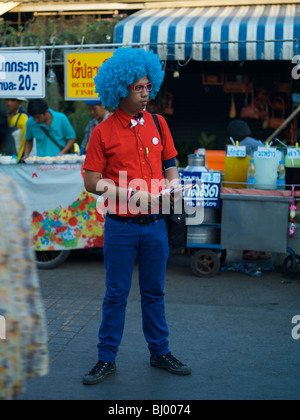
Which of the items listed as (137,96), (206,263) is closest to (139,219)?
(137,96)

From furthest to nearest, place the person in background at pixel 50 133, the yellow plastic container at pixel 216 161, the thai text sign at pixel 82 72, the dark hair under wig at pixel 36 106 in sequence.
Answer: the yellow plastic container at pixel 216 161 → the person in background at pixel 50 133 → the dark hair under wig at pixel 36 106 → the thai text sign at pixel 82 72

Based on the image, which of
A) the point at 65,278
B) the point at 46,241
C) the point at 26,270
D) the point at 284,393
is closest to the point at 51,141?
the point at 46,241

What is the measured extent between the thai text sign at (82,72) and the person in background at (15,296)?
18.0 ft

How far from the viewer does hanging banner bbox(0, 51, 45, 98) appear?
25.2ft

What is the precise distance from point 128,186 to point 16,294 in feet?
6.04

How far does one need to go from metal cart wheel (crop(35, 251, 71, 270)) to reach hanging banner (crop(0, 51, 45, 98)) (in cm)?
200

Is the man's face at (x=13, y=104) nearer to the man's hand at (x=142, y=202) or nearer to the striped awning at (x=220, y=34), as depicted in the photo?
the striped awning at (x=220, y=34)

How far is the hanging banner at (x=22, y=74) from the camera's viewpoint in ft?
25.2

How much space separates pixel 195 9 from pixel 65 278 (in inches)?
234

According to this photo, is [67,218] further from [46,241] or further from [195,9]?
[195,9]

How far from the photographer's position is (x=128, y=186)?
4.13 metres

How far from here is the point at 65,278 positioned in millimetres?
7203

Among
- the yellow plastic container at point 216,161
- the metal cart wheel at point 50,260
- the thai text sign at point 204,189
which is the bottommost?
the metal cart wheel at point 50,260

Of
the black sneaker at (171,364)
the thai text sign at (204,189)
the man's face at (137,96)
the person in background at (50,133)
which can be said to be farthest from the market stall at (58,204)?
the man's face at (137,96)
